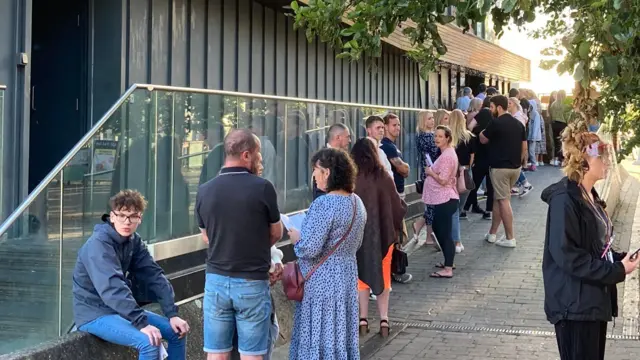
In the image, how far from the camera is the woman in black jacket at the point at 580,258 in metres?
4.16

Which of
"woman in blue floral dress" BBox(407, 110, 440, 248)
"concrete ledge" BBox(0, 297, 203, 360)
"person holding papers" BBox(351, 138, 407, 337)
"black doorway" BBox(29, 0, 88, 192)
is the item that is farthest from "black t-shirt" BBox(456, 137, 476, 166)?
"concrete ledge" BBox(0, 297, 203, 360)

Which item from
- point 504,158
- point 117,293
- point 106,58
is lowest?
point 117,293

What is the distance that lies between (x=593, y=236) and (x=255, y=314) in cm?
199

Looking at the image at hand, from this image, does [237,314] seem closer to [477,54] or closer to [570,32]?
[570,32]

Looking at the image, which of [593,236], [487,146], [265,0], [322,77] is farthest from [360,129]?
[593,236]

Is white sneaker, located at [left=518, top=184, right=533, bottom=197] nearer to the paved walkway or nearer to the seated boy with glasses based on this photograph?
the paved walkway

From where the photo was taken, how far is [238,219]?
4.67 m

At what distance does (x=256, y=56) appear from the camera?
469 inches

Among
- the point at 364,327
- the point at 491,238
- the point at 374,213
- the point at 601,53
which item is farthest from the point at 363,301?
the point at 491,238

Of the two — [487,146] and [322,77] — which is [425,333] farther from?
[322,77]

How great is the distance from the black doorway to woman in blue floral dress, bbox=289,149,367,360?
4825mm

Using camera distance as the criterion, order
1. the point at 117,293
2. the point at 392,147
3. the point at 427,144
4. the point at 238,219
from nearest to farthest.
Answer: the point at 117,293 < the point at 238,219 < the point at 392,147 < the point at 427,144

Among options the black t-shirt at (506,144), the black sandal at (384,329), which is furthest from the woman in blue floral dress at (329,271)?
the black t-shirt at (506,144)

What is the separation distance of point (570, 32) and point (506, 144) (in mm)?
6781
